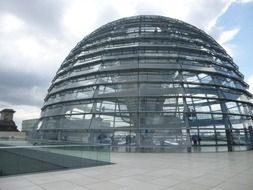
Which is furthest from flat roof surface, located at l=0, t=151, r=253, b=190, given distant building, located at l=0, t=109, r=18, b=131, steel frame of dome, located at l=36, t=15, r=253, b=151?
distant building, located at l=0, t=109, r=18, b=131

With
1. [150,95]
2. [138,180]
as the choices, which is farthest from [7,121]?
[138,180]

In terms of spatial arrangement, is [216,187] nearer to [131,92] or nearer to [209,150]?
[209,150]

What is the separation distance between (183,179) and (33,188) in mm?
5179

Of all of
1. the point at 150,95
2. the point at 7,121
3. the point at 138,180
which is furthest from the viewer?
the point at 7,121

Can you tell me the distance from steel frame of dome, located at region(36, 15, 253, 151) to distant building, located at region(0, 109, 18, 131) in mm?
44937

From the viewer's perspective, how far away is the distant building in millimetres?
61562

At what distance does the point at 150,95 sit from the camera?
1908 centimetres

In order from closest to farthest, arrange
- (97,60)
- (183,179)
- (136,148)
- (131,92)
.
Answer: (183,179) → (136,148) → (131,92) → (97,60)

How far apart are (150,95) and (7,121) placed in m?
59.5

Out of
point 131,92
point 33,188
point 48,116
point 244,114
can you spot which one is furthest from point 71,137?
point 244,114

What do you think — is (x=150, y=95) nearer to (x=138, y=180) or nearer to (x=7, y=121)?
(x=138, y=180)

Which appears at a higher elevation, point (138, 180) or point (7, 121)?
point (7, 121)

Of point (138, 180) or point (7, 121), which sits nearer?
point (138, 180)

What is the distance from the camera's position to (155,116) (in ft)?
61.1
